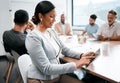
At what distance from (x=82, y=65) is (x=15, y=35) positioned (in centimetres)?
127

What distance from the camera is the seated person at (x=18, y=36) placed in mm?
2303

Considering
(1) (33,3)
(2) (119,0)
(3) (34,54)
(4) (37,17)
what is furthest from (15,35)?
(2) (119,0)

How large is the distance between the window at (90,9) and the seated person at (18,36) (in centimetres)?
350

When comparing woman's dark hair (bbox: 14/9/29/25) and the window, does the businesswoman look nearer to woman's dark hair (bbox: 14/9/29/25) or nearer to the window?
woman's dark hair (bbox: 14/9/29/25)

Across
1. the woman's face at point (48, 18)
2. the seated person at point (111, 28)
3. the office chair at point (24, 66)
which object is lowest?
the office chair at point (24, 66)

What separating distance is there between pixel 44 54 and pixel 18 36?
1089mm

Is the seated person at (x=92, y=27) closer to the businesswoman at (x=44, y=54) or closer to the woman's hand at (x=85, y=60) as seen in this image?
the woman's hand at (x=85, y=60)

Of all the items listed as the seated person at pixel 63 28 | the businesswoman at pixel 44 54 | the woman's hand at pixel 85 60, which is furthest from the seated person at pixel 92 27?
the businesswoman at pixel 44 54

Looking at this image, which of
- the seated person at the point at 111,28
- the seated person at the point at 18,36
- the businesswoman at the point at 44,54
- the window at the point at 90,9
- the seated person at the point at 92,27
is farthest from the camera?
the window at the point at 90,9

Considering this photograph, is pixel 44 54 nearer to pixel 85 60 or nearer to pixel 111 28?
pixel 85 60

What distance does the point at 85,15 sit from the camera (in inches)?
237

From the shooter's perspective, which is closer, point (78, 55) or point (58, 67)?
point (58, 67)

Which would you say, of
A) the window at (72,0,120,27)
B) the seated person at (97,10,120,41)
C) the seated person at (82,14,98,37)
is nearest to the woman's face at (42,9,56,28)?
the seated person at (97,10,120,41)

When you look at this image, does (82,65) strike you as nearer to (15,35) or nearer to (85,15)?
(15,35)
